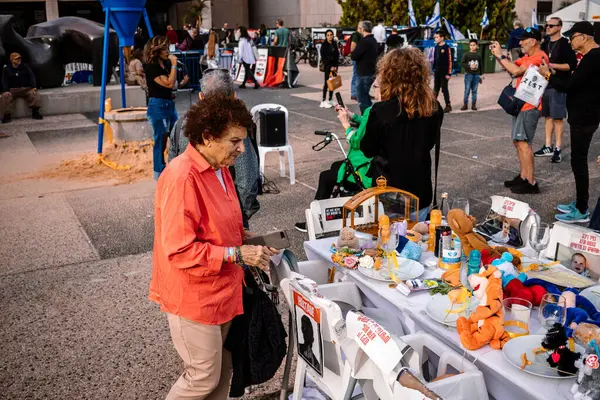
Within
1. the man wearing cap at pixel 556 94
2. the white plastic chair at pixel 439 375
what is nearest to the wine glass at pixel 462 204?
the white plastic chair at pixel 439 375

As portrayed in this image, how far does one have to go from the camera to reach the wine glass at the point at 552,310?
2.95 metres

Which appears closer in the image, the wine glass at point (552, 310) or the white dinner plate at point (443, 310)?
the wine glass at point (552, 310)

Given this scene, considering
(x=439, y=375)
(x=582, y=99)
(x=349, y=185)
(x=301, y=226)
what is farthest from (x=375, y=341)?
(x=582, y=99)

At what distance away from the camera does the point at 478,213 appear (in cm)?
732

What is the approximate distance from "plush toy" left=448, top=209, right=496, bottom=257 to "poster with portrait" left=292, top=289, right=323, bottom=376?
112 cm

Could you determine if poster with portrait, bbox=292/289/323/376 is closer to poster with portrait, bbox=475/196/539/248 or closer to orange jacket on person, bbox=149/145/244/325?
orange jacket on person, bbox=149/145/244/325

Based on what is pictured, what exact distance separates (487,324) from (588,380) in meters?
0.52

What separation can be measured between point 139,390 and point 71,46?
1555 cm

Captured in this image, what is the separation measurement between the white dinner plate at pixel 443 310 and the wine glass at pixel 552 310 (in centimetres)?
31

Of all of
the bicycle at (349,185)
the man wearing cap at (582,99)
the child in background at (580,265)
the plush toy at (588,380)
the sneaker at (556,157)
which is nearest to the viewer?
the plush toy at (588,380)

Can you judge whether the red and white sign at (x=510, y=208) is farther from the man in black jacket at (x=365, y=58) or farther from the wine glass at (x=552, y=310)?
the man in black jacket at (x=365, y=58)

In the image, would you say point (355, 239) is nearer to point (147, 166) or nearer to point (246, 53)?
point (147, 166)

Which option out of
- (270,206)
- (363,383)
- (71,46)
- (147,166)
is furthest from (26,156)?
(363,383)

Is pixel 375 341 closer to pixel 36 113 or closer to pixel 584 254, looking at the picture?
pixel 584 254
